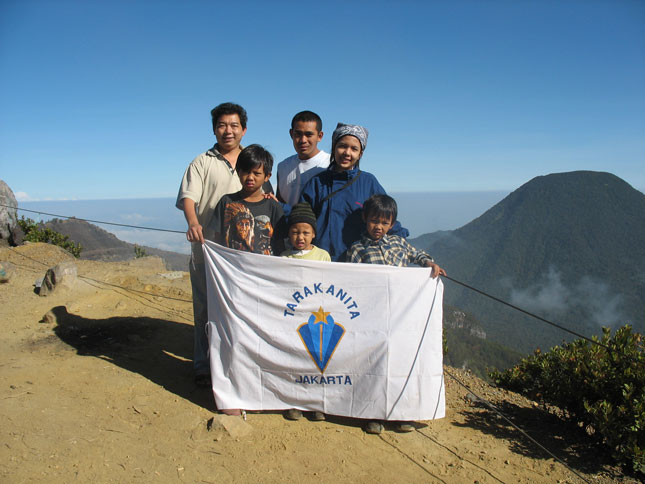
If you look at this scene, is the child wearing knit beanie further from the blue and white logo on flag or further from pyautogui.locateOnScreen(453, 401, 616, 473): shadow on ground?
pyautogui.locateOnScreen(453, 401, 616, 473): shadow on ground

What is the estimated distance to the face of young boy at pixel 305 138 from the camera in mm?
4520

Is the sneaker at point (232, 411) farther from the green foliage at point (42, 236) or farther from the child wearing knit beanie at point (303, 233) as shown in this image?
the green foliage at point (42, 236)

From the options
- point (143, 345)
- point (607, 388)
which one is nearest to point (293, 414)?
point (143, 345)

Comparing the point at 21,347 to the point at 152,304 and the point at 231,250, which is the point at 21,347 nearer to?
the point at 152,304

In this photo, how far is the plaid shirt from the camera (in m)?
3.91

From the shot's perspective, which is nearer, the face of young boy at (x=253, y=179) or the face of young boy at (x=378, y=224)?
the face of young boy at (x=378, y=224)

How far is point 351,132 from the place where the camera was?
13.0 feet

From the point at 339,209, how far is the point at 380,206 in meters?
0.48

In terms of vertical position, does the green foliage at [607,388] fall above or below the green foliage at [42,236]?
below

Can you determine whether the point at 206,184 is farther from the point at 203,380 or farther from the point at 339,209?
the point at 203,380

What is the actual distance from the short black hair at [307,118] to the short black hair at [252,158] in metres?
0.75

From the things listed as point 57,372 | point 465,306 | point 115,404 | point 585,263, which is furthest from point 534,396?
point 585,263

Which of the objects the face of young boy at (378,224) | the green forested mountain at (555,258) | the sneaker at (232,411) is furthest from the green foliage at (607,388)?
the green forested mountain at (555,258)

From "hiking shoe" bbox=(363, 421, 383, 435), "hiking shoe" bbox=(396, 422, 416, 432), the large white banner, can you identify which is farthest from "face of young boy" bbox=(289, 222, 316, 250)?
"hiking shoe" bbox=(396, 422, 416, 432)
